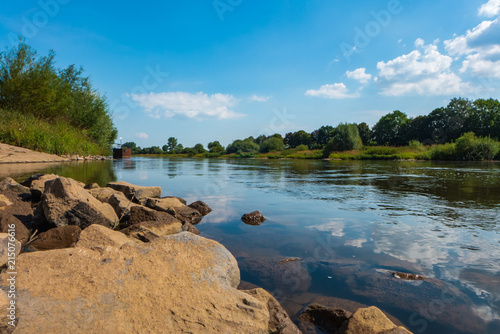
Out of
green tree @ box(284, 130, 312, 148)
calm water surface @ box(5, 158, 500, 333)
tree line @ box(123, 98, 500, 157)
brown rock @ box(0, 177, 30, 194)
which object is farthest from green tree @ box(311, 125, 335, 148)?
brown rock @ box(0, 177, 30, 194)

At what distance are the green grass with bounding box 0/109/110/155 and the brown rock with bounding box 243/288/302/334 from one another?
29366mm

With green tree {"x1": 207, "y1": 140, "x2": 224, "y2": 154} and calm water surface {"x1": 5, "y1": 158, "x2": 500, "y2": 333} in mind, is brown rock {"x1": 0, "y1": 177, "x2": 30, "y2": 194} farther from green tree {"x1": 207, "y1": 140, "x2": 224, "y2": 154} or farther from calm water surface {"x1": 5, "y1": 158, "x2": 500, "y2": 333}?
green tree {"x1": 207, "y1": 140, "x2": 224, "y2": 154}

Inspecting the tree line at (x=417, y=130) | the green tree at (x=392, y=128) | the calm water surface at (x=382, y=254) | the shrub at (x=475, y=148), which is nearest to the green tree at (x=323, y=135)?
the tree line at (x=417, y=130)

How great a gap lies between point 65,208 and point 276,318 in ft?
13.4

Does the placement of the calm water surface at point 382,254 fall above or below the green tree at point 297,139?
below

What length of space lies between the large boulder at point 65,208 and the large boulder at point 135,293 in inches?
88.8

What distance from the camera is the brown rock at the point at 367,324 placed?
2.40 metres

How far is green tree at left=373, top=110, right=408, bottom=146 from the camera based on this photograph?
79.1m

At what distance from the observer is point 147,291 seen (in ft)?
7.96

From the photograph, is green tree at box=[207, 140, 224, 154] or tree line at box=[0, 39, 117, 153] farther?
green tree at box=[207, 140, 224, 154]

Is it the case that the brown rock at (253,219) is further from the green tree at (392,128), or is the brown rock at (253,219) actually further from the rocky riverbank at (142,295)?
the green tree at (392,128)

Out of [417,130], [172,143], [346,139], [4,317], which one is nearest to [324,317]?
[4,317]

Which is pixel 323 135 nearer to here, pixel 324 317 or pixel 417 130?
pixel 417 130

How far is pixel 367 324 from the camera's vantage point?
7.98 ft
